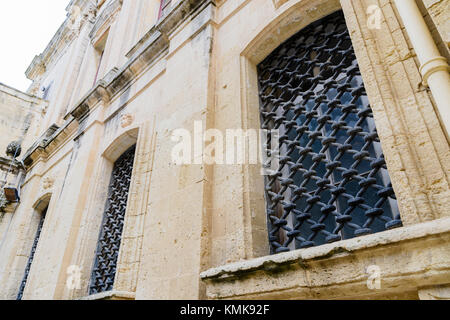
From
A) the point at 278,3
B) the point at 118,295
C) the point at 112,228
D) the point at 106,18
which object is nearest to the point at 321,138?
the point at 278,3

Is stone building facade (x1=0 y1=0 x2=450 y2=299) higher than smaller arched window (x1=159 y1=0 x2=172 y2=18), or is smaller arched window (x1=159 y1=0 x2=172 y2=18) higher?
smaller arched window (x1=159 y1=0 x2=172 y2=18)

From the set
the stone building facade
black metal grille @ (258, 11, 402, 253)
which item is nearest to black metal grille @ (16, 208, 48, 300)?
the stone building facade

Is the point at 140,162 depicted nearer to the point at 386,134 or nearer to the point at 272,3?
the point at 272,3

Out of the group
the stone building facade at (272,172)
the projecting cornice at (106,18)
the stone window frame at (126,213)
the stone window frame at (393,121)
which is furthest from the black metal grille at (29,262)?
the stone window frame at (393,121)

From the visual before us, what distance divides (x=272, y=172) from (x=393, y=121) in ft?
3.87

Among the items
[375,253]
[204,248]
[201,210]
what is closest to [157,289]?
[204,248]

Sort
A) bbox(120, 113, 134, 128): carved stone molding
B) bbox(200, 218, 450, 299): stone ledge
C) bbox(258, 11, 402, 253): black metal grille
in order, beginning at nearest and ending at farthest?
bbox(200, 218, 450, 299): stone ledge → bbox(258, 11, 402, 253): black metal grille → bbox(120, 113, 134, 128): carved stone molding

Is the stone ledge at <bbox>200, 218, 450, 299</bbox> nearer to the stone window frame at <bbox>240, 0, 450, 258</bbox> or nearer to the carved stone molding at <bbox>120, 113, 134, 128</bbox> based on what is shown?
the stone window frame at <bbox>240, 0, 450, 258</bbox>

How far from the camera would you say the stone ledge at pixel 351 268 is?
1343mm

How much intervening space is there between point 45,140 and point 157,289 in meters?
7.10

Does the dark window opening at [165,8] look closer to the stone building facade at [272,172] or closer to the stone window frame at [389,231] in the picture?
the stone building facade at [272,172]

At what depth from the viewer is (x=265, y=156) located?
2926mm

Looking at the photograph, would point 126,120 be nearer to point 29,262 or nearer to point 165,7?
point 165,7

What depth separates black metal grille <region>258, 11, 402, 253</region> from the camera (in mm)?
2176
